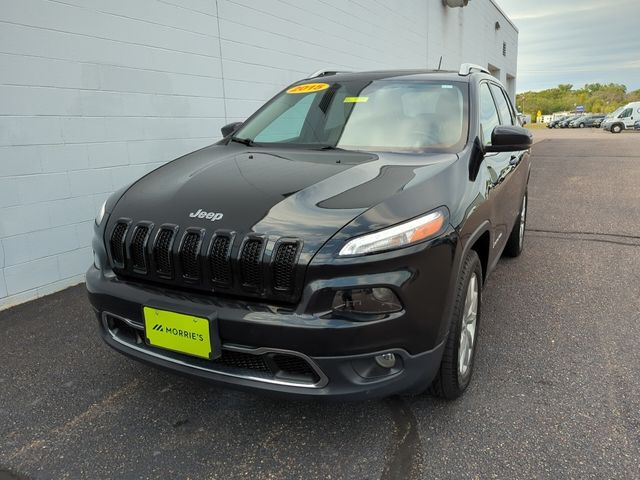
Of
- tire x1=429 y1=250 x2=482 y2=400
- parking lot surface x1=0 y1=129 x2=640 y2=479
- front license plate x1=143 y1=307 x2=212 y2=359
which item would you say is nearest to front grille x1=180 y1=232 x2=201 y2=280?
front license plate x1=143 y1=307 x2=212 y2=359

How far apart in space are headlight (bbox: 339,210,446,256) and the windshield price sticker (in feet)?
6.30

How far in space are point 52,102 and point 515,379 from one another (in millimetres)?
4126

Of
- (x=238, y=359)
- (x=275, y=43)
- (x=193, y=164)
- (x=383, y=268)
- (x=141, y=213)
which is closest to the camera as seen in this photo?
(x=383, y=268)

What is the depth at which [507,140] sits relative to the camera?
290 centimetres

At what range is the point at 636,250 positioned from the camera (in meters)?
5.24

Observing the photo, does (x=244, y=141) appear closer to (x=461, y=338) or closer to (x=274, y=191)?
(x=274, y=191)

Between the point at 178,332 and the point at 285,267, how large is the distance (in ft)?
1.80

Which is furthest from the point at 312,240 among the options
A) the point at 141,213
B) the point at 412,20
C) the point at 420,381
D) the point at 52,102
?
the point at 412,20

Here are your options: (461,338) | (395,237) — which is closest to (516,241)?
(461,338)

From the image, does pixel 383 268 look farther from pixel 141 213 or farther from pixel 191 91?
pixel 191 91

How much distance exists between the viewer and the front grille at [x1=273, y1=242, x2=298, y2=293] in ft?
6.51

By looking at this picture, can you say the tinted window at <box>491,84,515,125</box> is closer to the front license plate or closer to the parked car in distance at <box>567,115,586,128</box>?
the front license plate

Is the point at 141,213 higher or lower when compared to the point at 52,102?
lower

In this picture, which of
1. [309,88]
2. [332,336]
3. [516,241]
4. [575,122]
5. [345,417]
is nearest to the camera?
[332,336]
